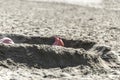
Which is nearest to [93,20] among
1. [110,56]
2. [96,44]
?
[96,44]

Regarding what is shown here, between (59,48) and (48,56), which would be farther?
(59,48)

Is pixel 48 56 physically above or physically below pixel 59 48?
below

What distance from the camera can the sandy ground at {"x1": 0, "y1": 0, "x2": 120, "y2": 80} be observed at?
18.4 feet

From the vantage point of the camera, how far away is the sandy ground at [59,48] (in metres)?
5.61

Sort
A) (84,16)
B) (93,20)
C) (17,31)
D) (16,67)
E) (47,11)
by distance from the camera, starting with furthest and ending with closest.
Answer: (47,11) < (84,16) < (93,20) < (17,31) < (16,67)

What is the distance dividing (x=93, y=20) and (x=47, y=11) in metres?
2.43

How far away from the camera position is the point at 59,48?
623 centimetres

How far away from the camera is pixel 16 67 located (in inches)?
227

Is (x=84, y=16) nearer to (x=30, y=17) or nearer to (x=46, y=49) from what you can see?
(x=30, y=17)

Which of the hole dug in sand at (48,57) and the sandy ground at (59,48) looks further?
the hole dug in sand at (48,57)

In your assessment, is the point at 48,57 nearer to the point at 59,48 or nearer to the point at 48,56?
the point at 48,56

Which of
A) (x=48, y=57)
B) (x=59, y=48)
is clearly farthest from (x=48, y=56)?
(x=59, y=48)

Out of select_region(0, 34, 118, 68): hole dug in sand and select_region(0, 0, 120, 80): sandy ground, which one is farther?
select_region(0, 34, 118, 68): hole dug in sand

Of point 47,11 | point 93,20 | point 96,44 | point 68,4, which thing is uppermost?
point 68,4
